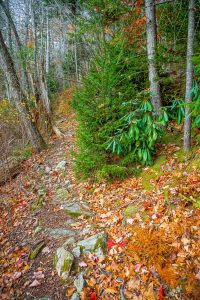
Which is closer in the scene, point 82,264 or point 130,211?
point 82,264

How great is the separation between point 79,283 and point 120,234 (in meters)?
0.95

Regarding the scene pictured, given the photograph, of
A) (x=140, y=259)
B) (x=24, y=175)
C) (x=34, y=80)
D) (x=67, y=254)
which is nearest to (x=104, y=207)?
(x=67, y=254)

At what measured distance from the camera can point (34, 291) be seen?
9.59ft

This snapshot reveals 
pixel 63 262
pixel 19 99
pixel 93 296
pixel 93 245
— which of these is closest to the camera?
pixel 93 296

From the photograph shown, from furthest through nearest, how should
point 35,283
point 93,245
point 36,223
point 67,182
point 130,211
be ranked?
point 67,182 → point 36,223 → point 130,211 → point 93,245 → point 35,283

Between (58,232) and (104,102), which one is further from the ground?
(104,102)

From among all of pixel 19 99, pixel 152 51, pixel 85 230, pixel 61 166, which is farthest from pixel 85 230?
pixel 19 99

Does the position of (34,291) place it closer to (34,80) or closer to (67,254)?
(67,254)

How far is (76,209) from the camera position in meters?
4.35

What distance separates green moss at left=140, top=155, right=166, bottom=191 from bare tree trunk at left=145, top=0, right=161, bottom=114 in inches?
47.7

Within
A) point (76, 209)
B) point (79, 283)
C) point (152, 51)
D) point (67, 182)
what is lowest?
point (79, 283)

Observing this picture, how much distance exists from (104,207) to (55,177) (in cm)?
240

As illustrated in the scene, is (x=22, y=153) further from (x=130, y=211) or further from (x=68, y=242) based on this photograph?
(x=130, y=211)

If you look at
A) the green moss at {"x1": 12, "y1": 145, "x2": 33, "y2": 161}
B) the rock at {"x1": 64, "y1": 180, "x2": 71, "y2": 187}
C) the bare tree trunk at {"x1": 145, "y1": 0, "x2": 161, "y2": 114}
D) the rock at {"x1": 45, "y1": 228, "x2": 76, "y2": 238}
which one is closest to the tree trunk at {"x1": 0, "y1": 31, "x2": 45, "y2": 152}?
the green moss at {"x1": 12, "y1": 145, "x2": 33, "y2": 161}
